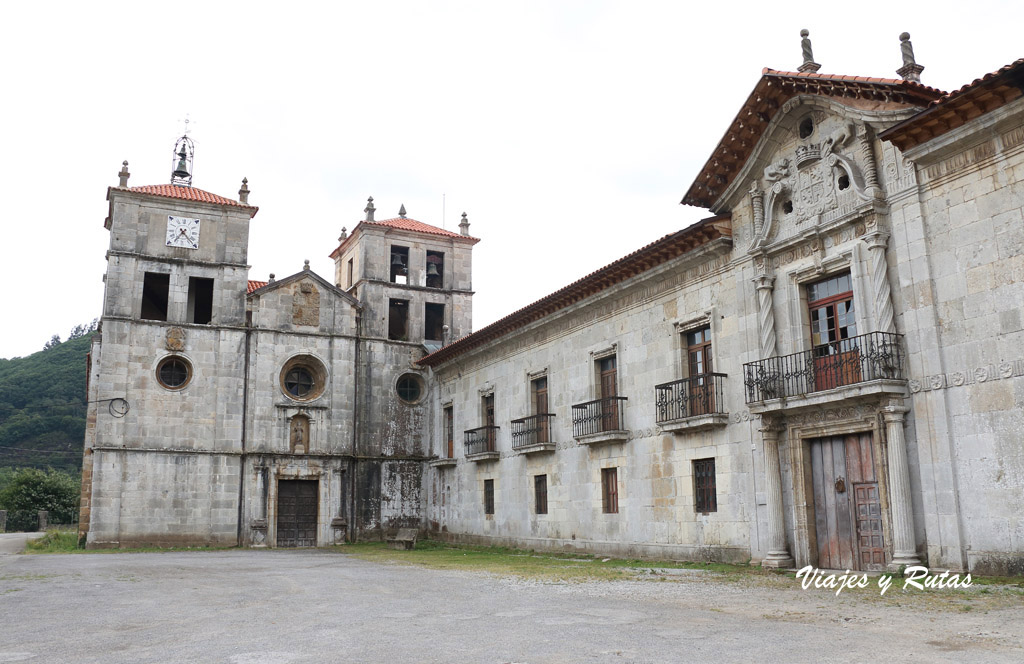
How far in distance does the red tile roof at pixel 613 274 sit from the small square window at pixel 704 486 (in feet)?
15.6

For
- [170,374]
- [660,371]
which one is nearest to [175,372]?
[170,374]

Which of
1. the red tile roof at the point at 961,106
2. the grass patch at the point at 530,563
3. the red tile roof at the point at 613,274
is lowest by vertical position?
the grass patch at the point at 530,563

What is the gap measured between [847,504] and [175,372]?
22.5 meters

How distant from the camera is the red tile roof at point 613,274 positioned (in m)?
17.9

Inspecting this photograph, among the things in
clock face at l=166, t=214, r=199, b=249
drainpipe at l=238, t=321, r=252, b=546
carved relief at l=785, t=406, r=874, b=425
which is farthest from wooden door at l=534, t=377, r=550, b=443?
clock face at l=166, t=214, r=199, b=249

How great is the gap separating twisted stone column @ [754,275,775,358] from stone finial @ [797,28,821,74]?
410 centimetres

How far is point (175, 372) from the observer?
94.6ft

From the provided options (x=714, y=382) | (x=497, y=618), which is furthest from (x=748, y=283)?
(x=497, y=618)

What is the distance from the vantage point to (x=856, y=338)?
48.0 feet

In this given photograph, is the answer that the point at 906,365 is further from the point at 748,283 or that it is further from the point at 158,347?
the point at 158,347

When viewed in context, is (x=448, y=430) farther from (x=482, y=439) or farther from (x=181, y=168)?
(x=181, y=168)

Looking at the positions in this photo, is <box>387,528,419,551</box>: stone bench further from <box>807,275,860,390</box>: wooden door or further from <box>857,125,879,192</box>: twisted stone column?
<box>857,125,879,192</box>: twisted stone column

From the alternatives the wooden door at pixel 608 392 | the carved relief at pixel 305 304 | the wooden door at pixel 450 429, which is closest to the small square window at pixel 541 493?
the wooden door at pixel 608 392

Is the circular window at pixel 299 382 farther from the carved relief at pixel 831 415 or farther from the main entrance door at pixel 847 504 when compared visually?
the main entrance door at pixel 847 504
